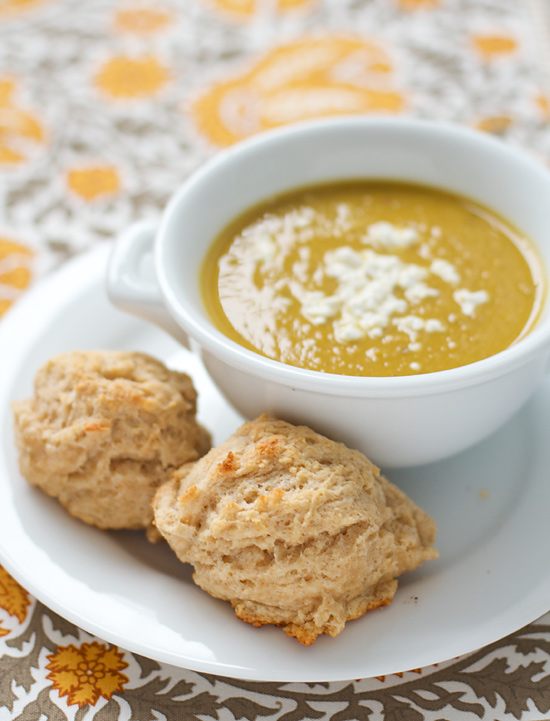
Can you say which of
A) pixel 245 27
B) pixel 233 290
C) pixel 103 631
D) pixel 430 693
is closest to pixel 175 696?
pixel 103 631

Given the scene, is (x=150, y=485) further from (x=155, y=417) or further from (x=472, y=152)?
(x=472, y=152)

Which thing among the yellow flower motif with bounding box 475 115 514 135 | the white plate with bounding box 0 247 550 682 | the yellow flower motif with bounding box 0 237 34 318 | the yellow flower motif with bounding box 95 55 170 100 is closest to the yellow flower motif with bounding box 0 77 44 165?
the yellow flower motif with bounding box 95 55 170 100

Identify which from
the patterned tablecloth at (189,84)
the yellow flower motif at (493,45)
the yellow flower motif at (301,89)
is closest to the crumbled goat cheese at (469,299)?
the patterned tablecloth at (189,84)

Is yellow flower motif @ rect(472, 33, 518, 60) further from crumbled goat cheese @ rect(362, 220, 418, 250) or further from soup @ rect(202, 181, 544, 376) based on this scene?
crumbled goat cheese @ rect(362, 220, 418, 250)

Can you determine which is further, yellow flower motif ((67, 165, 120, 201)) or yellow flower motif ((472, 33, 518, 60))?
yellow flower motif ((472, 33, 518, 60))

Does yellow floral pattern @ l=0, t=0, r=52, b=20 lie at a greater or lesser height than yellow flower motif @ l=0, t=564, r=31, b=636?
greater

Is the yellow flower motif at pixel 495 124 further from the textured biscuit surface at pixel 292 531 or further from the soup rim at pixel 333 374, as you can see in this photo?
the textured biscuit surface at pixel 292 531
